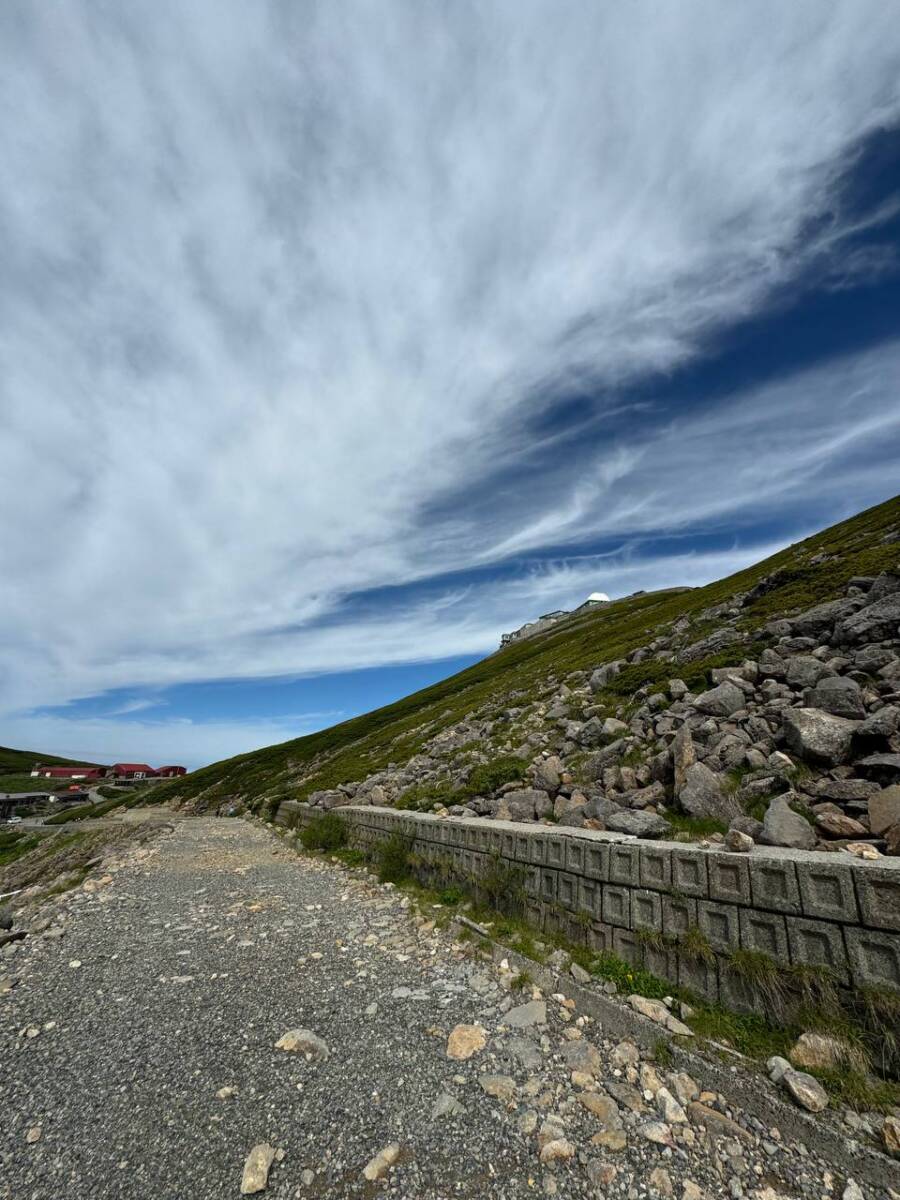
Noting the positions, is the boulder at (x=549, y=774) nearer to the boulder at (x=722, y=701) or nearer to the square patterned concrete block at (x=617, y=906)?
the boulder at (x=722, y=701)

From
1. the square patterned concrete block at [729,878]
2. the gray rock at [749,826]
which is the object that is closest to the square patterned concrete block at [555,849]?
the gray rock at [749,826]

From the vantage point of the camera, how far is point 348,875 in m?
18.1

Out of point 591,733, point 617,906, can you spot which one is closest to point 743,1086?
point 617,906

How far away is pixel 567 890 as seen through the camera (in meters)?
9.65

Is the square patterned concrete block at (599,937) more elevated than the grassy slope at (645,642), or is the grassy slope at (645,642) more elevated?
the grassy slope at (645,642)

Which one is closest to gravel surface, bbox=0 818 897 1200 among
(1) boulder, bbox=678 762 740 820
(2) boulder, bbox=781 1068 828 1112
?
(2) boulder, bbox=781 1068 828 1112

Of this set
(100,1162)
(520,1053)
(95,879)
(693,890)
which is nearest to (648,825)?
(693,890)

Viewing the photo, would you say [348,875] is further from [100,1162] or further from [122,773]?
[122,773]

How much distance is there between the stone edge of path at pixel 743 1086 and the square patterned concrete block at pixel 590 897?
3.67ft

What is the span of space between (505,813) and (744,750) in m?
6.65

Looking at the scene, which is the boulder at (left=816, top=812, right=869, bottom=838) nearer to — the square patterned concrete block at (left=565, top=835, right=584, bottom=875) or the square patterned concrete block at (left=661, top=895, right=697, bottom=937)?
the square patterned concrete block at (left=661, top=895, right=697, bottom=937)

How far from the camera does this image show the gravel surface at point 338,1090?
16.2ft

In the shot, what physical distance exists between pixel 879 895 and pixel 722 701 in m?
7.33

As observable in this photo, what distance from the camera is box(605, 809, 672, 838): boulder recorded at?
9984 mm
